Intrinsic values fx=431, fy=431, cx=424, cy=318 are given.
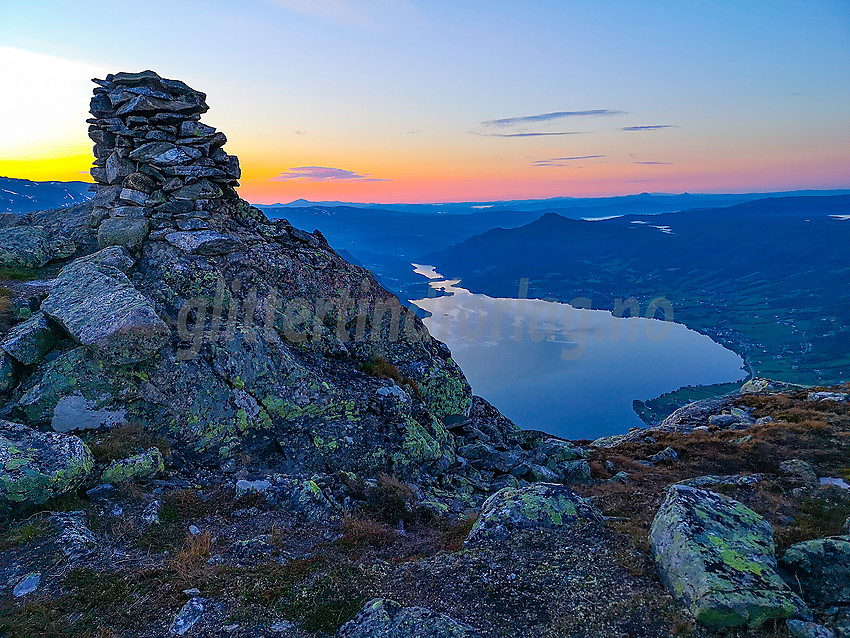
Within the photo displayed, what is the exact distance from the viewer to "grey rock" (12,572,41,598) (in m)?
7.89

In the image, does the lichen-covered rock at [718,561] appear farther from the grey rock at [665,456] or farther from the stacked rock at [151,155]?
the stacked rock at [151,155]

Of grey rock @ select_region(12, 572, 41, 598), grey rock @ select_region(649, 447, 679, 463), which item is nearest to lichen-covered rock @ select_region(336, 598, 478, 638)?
grey rock @ select_region(12, 572, 41, 598)

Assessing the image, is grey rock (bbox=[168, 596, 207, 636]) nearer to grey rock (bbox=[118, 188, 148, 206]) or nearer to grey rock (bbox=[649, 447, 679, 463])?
grey rock (bbox=[118, 188, 148, 206])

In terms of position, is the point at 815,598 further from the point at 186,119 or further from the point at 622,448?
the point at 186,119

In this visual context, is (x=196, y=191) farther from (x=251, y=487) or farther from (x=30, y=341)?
(x=251, y=487)

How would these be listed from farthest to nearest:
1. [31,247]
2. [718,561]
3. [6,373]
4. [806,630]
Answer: [31,247] < [6,373] < [718,561] < [806,630]

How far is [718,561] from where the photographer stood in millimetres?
8242

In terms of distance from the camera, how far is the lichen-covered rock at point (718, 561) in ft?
24.6

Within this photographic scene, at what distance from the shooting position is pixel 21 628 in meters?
7.09

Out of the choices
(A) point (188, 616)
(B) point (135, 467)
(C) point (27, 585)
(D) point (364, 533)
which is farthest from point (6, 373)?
(D) point (364, 533)

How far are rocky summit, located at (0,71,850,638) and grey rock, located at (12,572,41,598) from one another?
0.04m

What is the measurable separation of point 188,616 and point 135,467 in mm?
5980

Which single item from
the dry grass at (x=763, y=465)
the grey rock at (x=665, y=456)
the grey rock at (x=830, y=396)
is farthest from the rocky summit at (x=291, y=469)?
the grey rock at (x=830, y=396)

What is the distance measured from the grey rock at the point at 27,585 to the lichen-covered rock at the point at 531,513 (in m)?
8.74
